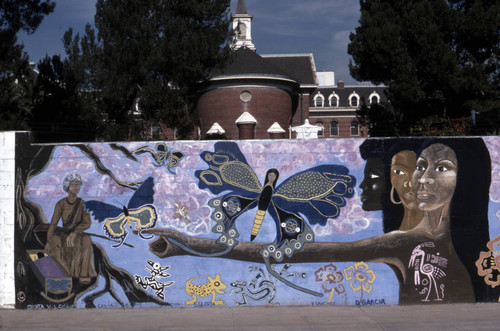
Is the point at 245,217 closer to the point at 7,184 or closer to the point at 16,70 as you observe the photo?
the point at 7,184

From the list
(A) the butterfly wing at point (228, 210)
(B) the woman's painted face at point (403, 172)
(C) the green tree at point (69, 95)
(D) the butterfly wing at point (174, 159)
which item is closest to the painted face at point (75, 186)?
(D) the butterfly wing at point (174, 159)

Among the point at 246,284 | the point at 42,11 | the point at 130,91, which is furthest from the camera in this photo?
the point at 130,91

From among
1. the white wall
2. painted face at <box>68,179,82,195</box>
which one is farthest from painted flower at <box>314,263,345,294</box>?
the white wall

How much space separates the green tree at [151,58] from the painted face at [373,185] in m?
17.2

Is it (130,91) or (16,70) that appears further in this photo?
(130,91)

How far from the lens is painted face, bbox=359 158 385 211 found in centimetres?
872

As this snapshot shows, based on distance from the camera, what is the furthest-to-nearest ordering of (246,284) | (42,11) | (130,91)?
(130,91), (42,11), (246,284)

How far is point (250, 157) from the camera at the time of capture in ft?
28.6

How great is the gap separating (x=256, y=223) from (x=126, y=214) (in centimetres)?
219

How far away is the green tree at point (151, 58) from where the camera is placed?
25.0 metres

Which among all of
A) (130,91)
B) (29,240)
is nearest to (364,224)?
(29,240)

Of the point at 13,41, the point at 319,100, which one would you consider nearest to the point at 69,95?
the point at 13,41

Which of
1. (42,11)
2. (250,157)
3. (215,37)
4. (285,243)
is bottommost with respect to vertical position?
(285,243)

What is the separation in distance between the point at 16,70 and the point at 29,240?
10.5 metres
